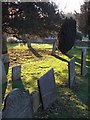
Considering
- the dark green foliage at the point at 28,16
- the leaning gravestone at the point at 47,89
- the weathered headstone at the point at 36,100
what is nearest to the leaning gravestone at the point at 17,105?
the weathered headstone at the point at 36,100

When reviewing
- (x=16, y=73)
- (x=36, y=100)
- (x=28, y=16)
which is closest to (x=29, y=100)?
(x=36, y=100)

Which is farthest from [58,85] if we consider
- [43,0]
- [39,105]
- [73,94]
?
[43,0]

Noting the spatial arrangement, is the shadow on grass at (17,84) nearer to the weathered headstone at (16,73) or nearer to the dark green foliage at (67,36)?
the weathered headstone at (16,73)

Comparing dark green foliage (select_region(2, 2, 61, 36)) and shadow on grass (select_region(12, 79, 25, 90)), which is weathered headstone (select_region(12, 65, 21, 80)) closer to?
shadow on grass (select_region(12, 79, 25, 90))

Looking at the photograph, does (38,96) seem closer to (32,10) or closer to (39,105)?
(39,105)

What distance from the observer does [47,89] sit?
25.1 feet

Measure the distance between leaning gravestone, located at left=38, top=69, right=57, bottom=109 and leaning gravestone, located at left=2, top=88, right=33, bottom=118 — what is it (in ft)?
3.30

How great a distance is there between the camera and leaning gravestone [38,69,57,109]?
23.9 feet

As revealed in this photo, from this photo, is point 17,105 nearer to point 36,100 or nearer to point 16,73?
point 36,100

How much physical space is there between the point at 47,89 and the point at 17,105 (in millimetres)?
2054

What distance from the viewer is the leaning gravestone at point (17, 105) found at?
546 centimetres

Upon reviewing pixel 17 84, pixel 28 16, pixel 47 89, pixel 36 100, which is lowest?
pixel 17 84

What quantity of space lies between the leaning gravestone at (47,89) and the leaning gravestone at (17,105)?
1006mm

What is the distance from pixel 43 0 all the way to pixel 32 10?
2.96ft
